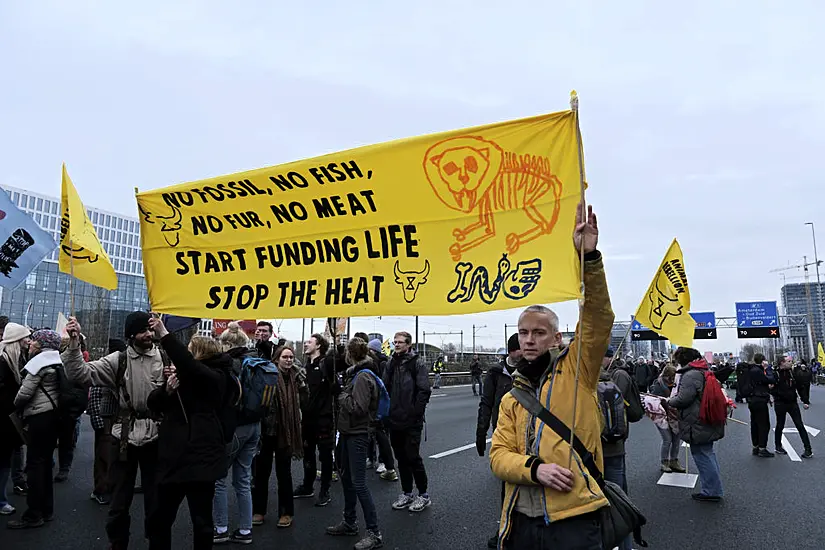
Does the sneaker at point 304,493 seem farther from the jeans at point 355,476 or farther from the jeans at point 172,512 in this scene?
the jeans at point 172,512

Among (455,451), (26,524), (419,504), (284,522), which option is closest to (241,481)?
(284,522)

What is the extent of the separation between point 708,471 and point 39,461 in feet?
23.6

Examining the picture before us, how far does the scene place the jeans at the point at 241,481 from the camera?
17.0 feet

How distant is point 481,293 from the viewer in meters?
3.22

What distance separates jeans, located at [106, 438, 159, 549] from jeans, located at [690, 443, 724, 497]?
592 centimetres

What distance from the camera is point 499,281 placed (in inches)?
125

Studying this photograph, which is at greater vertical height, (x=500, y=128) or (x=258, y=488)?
(x=500, y=128)

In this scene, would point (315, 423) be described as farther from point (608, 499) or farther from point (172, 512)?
point (608, 499)

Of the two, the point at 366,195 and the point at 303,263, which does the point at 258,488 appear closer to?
the point at 303,263

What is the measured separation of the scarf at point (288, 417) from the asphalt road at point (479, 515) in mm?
741

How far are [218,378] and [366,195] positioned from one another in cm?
161

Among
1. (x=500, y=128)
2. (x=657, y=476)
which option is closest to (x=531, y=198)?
(x=500, y=128)

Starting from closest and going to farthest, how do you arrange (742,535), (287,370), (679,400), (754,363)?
(742,535) → (287,370) → (679,400) → (754,363)

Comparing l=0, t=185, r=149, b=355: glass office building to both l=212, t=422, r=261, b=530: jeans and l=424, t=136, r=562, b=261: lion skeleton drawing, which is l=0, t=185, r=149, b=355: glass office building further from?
l=424, t=136, r=562, b=261: lion skeleton drawing
